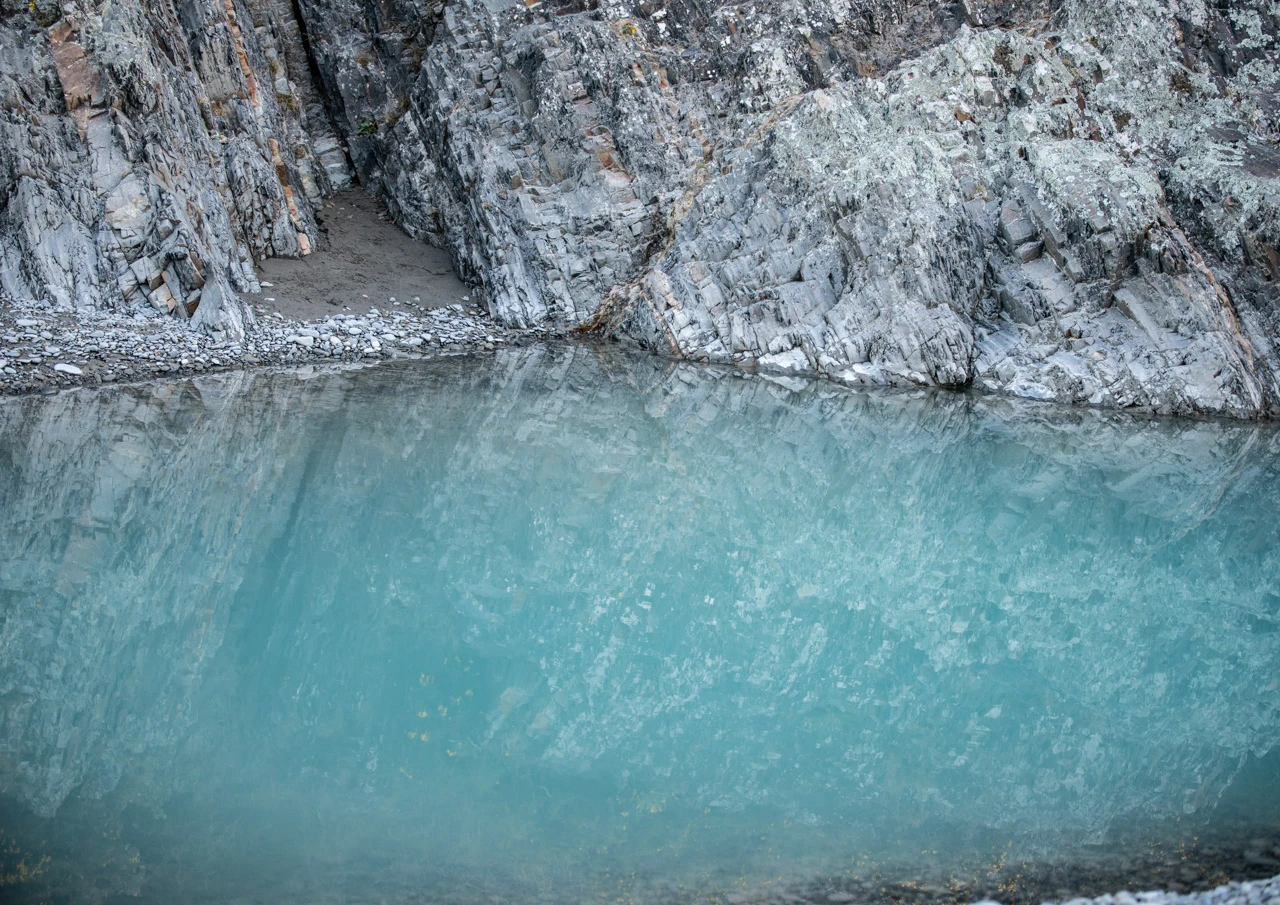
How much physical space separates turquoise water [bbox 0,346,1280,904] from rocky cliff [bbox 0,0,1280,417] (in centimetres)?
710

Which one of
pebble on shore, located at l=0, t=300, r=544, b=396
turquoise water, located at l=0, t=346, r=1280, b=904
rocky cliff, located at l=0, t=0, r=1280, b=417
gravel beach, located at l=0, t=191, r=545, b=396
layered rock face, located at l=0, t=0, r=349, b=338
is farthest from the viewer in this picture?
rocky cliff, located at l=0, t=0, r=1280, b=417

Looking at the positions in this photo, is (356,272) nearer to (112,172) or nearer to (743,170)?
(112,172)

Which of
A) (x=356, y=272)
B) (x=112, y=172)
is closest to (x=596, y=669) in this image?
(x=112, y=172)

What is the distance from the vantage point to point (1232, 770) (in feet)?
24.3

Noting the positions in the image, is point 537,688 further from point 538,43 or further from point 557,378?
point 538,43

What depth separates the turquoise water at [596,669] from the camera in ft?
20.0

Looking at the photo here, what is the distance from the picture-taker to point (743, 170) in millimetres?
25391

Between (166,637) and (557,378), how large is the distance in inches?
539

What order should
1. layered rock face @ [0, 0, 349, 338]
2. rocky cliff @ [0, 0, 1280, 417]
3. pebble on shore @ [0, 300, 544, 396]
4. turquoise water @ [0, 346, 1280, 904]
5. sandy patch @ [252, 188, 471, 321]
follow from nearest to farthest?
turquoise water @ [0, 346, 1280, 904] < pebble on shore @ [0, 300, 544, 396] < layered rock face @ [0, 0, 349, 338] < rocky cliff @ [0, 0, 1280, 417] < sandy patch @ [252, 188, 471, 321]

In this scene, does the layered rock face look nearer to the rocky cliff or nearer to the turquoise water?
the rocky cliff

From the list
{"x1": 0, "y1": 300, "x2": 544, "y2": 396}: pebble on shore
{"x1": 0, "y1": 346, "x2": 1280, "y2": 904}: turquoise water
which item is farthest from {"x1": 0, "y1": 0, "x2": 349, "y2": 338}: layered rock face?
{"x1": 0, "y1": 346, "x2": 1280, "y2": 904}: turquoise water

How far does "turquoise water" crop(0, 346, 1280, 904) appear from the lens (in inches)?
240

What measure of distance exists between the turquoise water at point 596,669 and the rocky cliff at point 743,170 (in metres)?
7.10

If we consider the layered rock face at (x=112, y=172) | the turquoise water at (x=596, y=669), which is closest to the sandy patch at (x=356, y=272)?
the layered rock face at (x=112, y=172)
